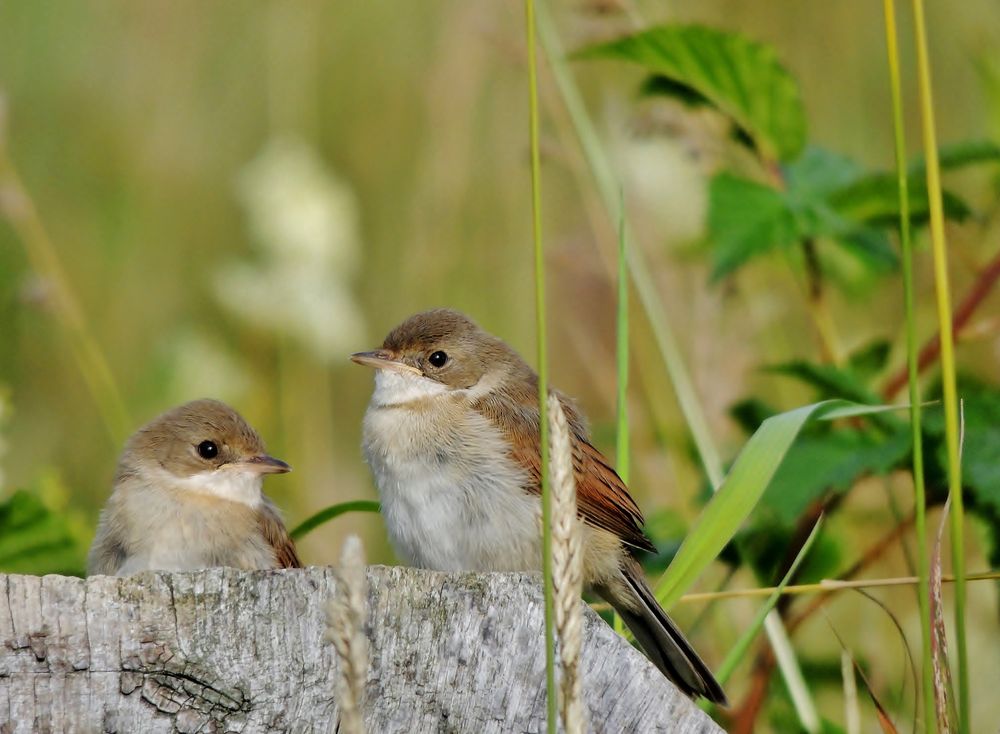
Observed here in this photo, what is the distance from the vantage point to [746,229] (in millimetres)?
4434

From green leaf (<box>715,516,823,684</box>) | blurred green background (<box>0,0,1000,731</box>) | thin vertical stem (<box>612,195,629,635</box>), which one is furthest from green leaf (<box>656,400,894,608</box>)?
blurred green background (<box>0,0,1000,731</box>)

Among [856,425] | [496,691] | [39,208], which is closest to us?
[496,691]

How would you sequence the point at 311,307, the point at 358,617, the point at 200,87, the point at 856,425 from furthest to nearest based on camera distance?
the point at 200,87 < the point at 311,307 < the point at 856,425 < the point at 358,617

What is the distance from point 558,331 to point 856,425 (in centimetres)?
421

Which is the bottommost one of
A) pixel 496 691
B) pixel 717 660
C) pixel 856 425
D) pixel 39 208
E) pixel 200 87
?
pixel 717 660

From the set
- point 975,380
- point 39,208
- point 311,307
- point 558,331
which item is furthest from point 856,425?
point 39,208

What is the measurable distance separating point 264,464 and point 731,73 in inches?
79.4

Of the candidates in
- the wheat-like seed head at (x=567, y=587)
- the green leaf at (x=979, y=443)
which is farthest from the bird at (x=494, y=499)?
the wheat-like seed head at (x=567, y=587)

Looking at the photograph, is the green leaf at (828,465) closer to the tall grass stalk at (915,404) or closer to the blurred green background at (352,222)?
the blurred green background at (352,222)

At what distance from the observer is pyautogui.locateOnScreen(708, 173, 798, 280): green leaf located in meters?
4.38

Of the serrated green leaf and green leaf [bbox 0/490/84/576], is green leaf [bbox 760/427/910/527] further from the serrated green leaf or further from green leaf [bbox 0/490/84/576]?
green leaf [bbox 0/490/84/576]

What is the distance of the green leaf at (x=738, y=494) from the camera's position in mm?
3254

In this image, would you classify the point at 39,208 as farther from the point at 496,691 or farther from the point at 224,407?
the point at 496,691

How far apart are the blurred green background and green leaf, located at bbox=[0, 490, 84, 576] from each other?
1.93 meters
